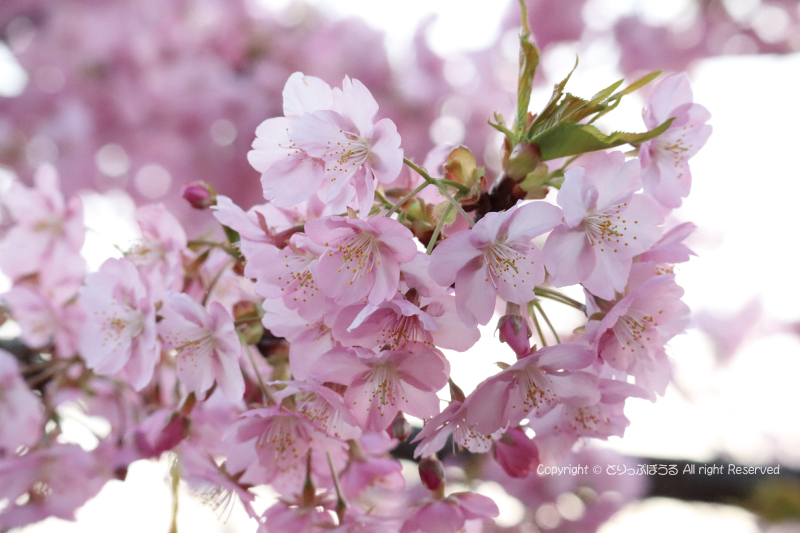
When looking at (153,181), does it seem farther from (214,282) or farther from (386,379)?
(386,379)

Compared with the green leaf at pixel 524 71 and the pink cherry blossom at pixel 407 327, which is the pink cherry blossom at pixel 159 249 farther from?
the green leaf at pixel 524 71

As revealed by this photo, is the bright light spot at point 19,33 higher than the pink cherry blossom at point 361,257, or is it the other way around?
the pink cherry blossom at point 361,257

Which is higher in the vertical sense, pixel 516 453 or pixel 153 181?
pixel 516 453

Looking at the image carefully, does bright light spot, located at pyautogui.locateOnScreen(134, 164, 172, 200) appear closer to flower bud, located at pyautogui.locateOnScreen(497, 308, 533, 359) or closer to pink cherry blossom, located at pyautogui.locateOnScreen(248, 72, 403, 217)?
pink cherry blossom, located at pyautogui.locateOnScreen(248, 72, 403, 217)

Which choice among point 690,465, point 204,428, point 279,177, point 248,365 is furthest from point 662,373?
point 690,465

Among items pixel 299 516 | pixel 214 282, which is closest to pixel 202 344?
pixel 214 282

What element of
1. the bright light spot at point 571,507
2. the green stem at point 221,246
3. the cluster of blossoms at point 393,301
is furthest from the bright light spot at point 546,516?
the green stem at point 221,246
